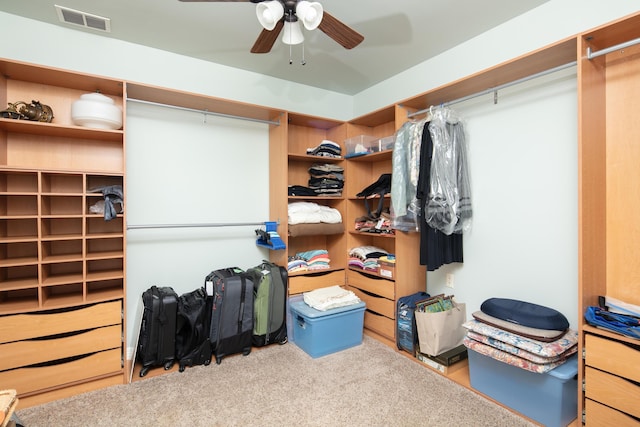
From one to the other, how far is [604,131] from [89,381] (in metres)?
3.54

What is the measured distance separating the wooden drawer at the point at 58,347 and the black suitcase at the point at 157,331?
18cm

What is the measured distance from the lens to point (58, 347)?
195cm

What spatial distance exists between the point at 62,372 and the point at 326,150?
8.56 feet

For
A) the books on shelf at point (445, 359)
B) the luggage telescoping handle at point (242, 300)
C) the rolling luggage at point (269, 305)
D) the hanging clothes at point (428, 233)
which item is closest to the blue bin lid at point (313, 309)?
the rolling luggage at point (269, 305)

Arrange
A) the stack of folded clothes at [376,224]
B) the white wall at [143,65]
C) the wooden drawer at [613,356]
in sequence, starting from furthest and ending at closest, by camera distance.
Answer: the stack of folded clothes at [376,224], the white wall at [143,65], the wooden drawer at [613,356]

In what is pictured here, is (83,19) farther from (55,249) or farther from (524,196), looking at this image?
(524,196)

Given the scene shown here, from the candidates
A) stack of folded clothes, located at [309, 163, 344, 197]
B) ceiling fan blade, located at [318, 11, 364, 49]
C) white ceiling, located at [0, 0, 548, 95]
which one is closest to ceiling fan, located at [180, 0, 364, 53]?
ceiling fan blade, located at [318, 11, 364, 49]

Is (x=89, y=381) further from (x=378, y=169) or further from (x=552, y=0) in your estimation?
(x=552, y=0)

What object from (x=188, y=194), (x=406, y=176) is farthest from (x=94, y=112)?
(x=406, y=176)

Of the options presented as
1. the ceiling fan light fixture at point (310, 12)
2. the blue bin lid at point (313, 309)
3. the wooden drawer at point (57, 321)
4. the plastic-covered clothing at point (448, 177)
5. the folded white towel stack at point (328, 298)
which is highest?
the ceiling fan light fixture at point (310, 12)

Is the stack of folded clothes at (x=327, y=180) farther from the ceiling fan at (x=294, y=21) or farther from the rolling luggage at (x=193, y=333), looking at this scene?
the rolling luggage at (x=193, y=333)

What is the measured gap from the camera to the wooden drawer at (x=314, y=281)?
2822mm

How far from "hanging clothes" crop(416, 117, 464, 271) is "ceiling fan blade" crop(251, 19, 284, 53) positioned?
124 cm

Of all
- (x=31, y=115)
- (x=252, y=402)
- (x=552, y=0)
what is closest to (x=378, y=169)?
(x=552, y=0)
